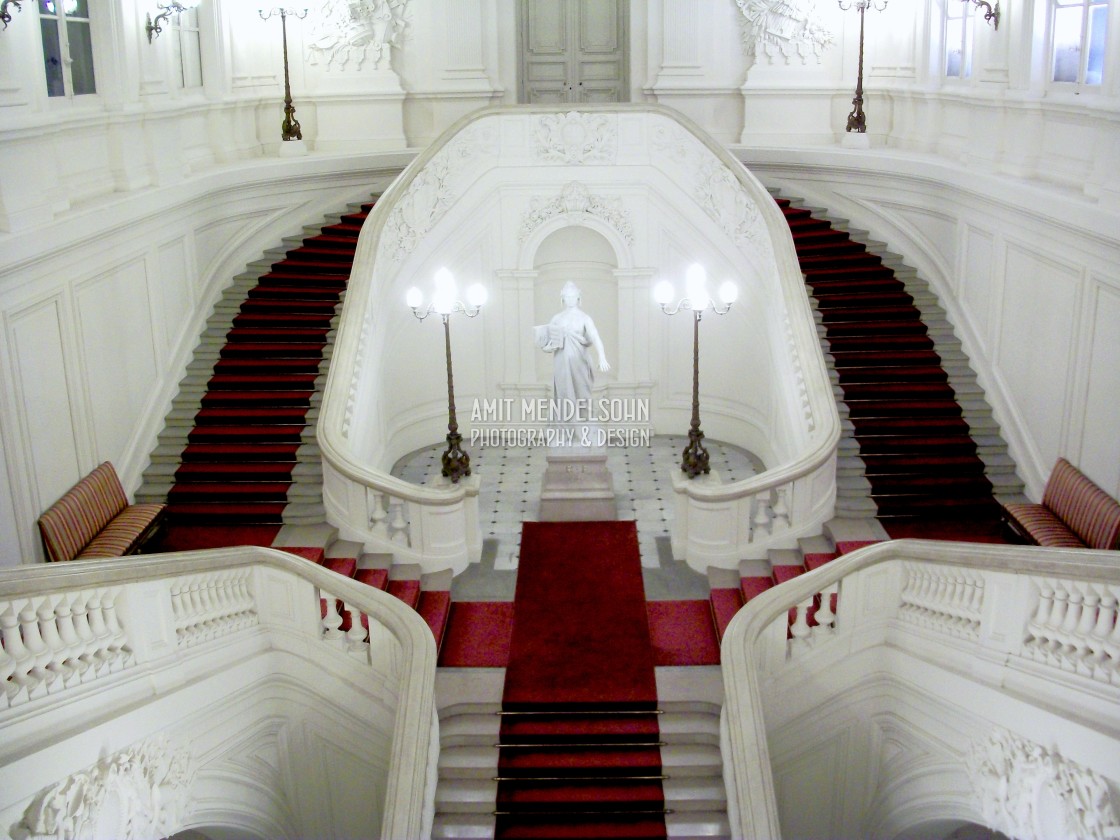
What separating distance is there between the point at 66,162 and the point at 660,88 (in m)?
9.16

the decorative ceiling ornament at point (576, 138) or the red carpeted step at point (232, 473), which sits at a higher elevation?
the decorative ceiling ornament at point (576, 138)

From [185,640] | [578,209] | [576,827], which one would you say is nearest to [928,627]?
[576,827]

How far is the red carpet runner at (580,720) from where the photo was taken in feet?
24.3

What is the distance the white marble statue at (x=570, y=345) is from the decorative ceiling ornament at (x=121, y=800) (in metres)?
5.21

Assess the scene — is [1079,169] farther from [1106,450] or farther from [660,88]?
[660,88]

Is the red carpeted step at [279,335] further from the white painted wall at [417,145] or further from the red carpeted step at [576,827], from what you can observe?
the red carpeted step at [576,827]

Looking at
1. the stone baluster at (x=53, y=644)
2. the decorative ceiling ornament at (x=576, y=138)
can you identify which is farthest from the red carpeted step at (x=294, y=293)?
the stone baluster at (x=53, y=644)

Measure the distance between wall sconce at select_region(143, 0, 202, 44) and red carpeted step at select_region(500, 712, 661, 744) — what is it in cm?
814

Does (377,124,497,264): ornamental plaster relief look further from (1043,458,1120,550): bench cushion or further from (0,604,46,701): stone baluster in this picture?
(1043,458,1120,550): bench cushion

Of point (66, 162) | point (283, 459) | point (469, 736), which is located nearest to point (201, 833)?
point (469, 736)

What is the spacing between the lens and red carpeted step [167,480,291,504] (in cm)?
1049

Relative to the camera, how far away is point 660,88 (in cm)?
1633

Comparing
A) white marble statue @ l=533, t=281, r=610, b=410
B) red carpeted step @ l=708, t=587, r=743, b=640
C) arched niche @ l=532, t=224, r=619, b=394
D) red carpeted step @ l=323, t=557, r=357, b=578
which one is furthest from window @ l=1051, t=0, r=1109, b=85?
red carpeted step @ l=323, t=557, r=357, b=578

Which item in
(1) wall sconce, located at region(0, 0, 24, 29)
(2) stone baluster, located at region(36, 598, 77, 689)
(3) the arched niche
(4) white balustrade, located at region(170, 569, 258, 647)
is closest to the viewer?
(2) stone baluster, located at region(36, 598, 77, 689)
